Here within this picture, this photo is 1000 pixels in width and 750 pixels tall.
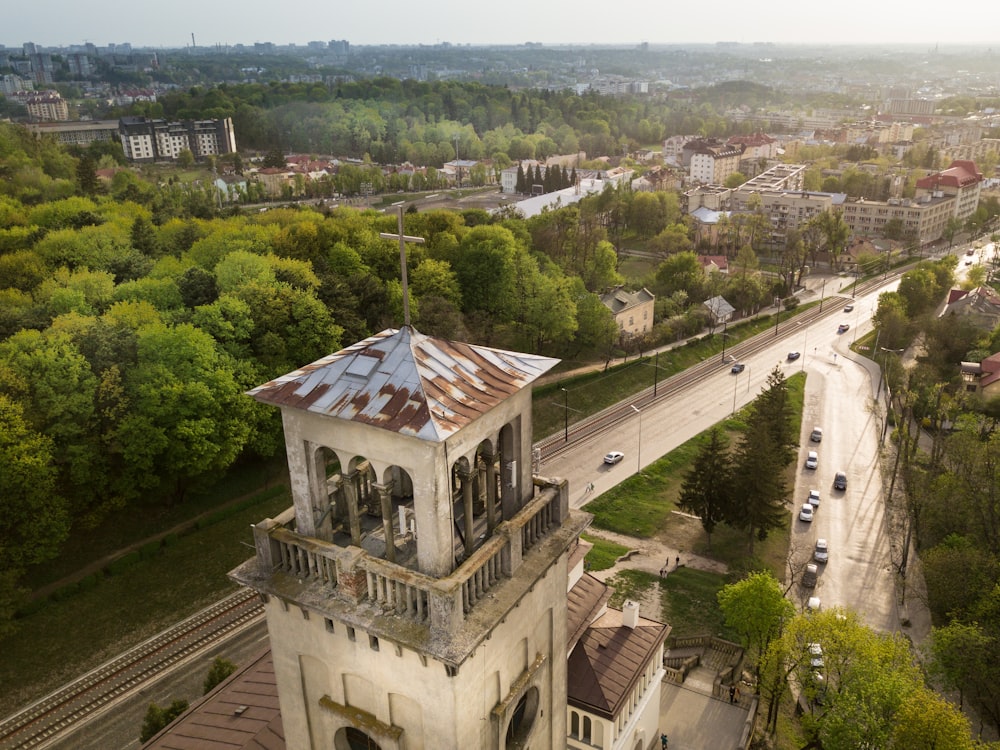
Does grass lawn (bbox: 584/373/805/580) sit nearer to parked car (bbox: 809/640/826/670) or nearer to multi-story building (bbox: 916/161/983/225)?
parked car (bbox: 809/640/826/670)

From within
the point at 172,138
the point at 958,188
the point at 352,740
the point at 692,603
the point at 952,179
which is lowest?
the point at 692,603

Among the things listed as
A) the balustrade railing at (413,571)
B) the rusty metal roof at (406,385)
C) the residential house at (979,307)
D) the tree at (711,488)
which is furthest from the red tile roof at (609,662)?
the residential house at (979,307)

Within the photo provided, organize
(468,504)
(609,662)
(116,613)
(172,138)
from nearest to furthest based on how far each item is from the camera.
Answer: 1. (468,504)
2. (609,662)
3. (116,613)
4. (172,138)

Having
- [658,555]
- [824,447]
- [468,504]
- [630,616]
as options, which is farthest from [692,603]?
[468,504]

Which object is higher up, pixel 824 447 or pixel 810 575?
pixel 810 575

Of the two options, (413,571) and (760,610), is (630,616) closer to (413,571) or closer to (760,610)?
(760,610)

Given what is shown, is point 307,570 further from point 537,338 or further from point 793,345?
point 793,345
